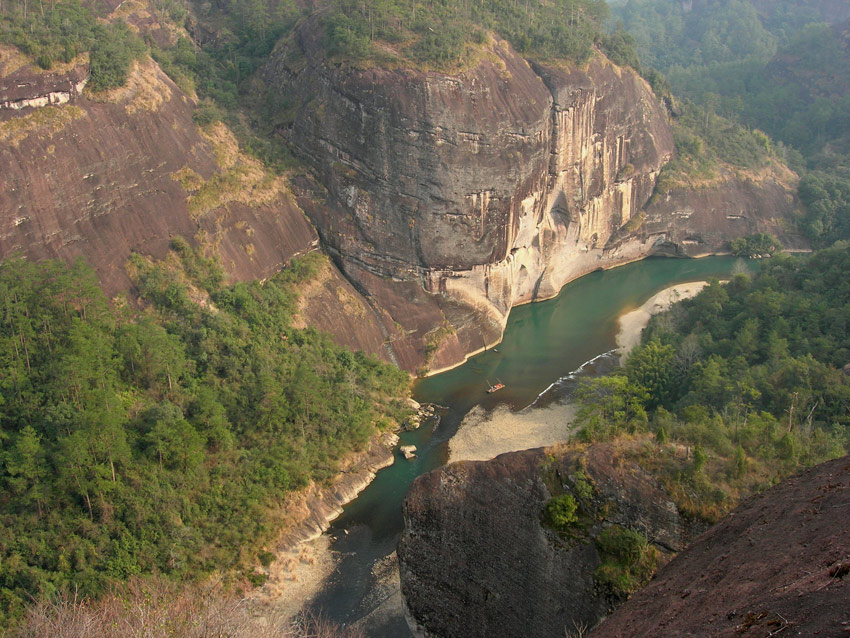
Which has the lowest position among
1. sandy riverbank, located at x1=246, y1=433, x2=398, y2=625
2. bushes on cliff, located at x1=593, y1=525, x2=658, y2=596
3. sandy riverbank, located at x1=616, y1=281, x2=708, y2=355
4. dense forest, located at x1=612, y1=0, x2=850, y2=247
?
sandy riverbank, located at x1=616, y1=281, x2=708, y2=355

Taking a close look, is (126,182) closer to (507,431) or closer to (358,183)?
(358,183)

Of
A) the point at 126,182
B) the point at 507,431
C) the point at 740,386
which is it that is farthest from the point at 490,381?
the point at 126,182

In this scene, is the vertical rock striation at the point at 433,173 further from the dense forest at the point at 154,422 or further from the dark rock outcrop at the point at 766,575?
the dark rock outcrop at the point at 766,575

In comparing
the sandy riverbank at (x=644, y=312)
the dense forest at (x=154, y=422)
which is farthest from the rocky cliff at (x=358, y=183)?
the sandy riverbank at (x=644, y=312)

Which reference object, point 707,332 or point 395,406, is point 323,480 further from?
point 707,332

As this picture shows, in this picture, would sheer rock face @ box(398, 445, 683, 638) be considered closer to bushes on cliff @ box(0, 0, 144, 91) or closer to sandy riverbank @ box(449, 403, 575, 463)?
sandy riverbank @ box(449, 403, 575, 463)

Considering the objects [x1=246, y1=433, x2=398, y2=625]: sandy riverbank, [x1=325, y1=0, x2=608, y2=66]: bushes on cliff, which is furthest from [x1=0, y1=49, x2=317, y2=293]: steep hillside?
[x1=246, y1=433, x2=398, y2=625]: sandy riverbank
